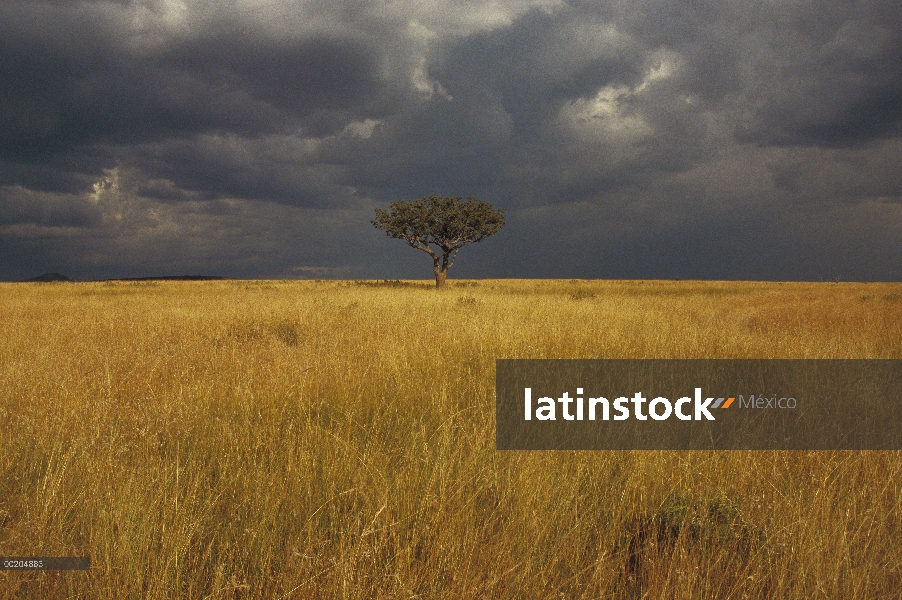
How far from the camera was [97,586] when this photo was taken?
81.3 inches

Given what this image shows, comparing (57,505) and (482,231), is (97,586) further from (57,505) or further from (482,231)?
(482,231)
